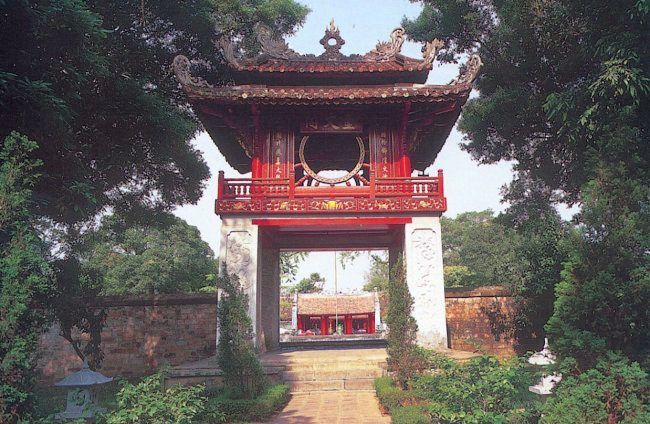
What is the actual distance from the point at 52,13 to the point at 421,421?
8577 millimetres

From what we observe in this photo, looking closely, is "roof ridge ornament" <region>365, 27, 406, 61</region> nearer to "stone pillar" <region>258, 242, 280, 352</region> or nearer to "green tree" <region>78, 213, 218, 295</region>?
"stone pillar" <region>258, 242, 280, 352</region>

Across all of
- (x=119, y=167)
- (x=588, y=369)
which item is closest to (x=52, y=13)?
(x=119, y=167)

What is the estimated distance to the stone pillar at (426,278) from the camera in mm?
11641

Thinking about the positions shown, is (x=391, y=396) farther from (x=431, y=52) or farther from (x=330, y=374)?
(x=431, y=52)

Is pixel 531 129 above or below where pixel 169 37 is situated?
below

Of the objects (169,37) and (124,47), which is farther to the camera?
(169,37)

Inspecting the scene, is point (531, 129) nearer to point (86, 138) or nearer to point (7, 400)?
point (86, 138)

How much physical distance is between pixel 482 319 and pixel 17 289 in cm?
1281

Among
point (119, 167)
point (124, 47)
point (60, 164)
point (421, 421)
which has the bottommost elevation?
point (421, 421)

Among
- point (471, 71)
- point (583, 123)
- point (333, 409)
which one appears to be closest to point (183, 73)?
point (471, 71)

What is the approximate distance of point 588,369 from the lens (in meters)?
6.97

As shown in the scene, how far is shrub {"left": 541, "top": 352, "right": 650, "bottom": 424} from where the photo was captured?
617 centimetres

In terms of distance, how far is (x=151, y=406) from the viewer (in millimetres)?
6109

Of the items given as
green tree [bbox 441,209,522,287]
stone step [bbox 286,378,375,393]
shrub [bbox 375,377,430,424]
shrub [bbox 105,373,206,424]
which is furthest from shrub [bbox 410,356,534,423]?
green tree [bbox 441,209,522,287]
